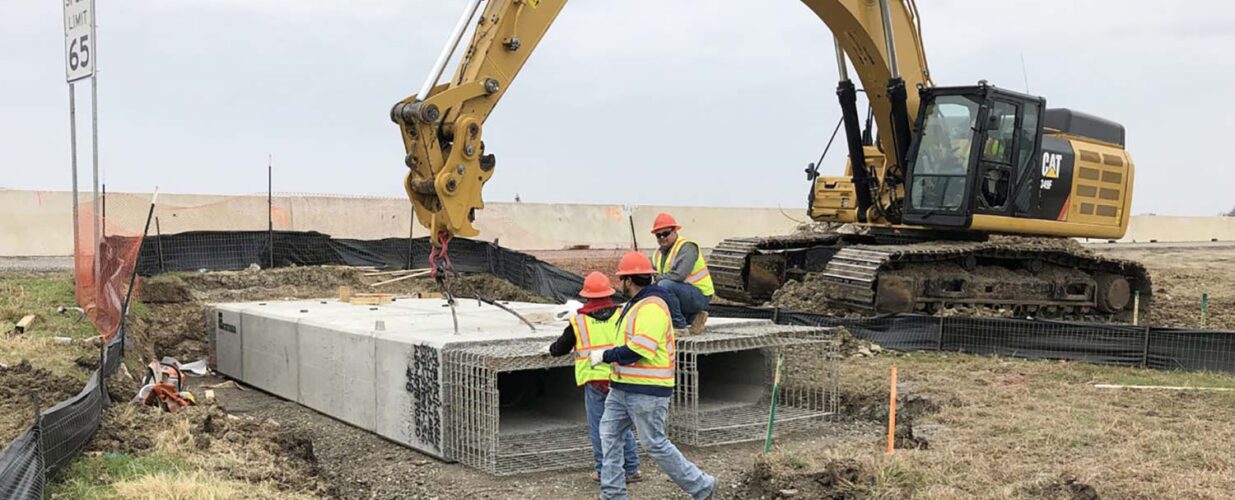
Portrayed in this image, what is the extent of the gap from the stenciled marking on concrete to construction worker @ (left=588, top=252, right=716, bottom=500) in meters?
1.90

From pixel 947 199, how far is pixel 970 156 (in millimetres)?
688

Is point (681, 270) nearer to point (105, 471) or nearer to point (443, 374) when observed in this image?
point (443, 374)

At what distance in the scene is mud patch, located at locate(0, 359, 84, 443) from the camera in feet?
23.5

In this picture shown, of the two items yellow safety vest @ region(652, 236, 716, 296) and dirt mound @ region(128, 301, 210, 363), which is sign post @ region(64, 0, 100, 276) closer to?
dirt mound @ region(128, 301, 210, 363)

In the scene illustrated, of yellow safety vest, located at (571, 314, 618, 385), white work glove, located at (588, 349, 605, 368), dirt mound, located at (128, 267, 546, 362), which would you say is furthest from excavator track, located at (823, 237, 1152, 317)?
white work glove, located at (588, 349, 605, 368)

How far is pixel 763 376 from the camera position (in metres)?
10.1

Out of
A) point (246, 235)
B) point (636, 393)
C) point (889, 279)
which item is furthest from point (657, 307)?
point (246, 235)

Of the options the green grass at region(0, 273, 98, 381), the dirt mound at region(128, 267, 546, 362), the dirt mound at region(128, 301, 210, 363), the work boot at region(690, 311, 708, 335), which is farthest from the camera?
the dirt mound at region(128, 267, 546, 362)

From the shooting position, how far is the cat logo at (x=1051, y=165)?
15.2 metres

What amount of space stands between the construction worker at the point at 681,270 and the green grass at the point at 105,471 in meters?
3.78

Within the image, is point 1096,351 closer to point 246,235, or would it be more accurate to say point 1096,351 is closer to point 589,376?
point 589,376

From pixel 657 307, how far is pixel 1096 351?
7.77 metres

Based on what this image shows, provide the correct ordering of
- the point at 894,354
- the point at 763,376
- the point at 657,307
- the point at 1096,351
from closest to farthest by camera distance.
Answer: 1. the point at 657,307
2. the point at 763,376
3. the point at 1096,351
4. the point at 894,354

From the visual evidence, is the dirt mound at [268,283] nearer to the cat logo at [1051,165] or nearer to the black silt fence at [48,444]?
the black silt fence at [48,444]
